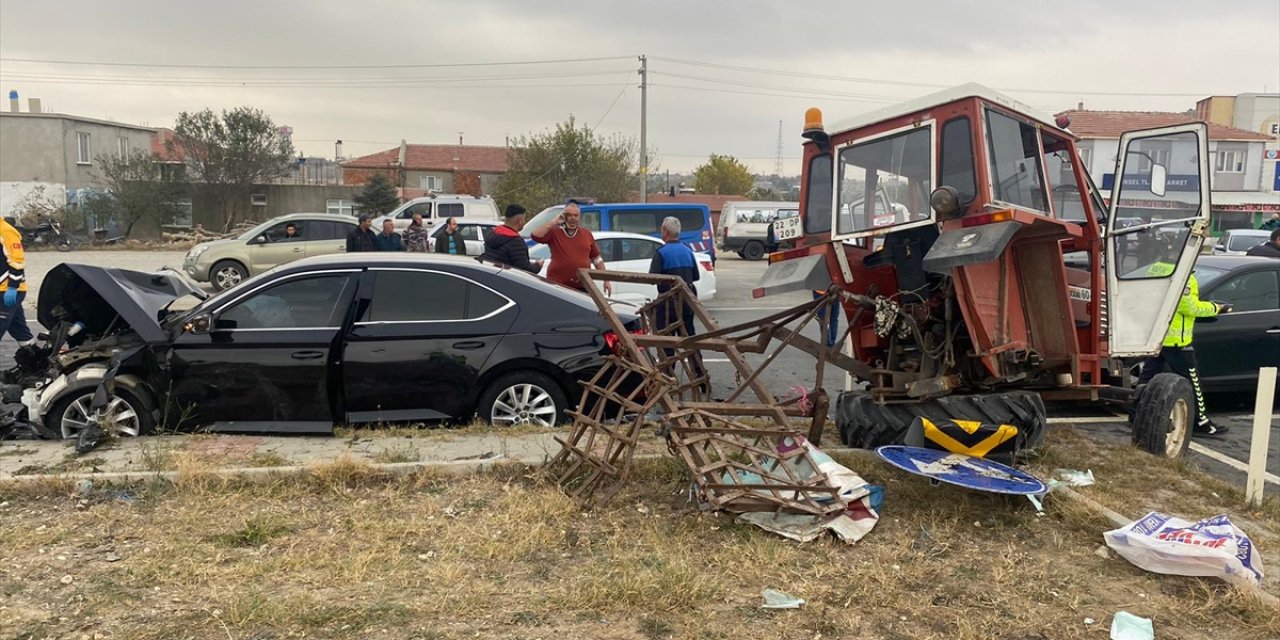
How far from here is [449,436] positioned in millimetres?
5684

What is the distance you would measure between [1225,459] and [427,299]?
19.9 ft

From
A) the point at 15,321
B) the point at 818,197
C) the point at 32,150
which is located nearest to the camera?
the point at 818,197

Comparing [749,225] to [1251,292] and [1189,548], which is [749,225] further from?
[1189,548]

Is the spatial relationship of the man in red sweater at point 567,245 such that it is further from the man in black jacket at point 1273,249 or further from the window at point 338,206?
the window at point 338,206

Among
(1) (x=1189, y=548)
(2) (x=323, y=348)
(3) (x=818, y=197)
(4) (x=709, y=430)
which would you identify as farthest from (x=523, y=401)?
(1) (x=1189, y=548)

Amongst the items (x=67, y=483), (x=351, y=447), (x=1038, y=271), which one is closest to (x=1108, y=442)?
(x=1038, y=271)

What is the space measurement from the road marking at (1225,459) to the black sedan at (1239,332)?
1199 millimetres

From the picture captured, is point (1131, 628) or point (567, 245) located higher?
point (567, 245)

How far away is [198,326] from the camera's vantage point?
5688 mm

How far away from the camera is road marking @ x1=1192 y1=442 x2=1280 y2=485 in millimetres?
5840

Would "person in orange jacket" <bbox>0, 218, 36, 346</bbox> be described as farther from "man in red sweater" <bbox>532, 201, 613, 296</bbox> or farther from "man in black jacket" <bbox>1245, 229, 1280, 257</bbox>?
"man in black jacket" <bbox>1245, 229, 1280, 257</bbox>

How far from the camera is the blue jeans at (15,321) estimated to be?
28.1 ft

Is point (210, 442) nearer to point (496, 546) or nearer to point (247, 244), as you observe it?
point (496, 546)

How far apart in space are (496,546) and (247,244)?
1615cm
